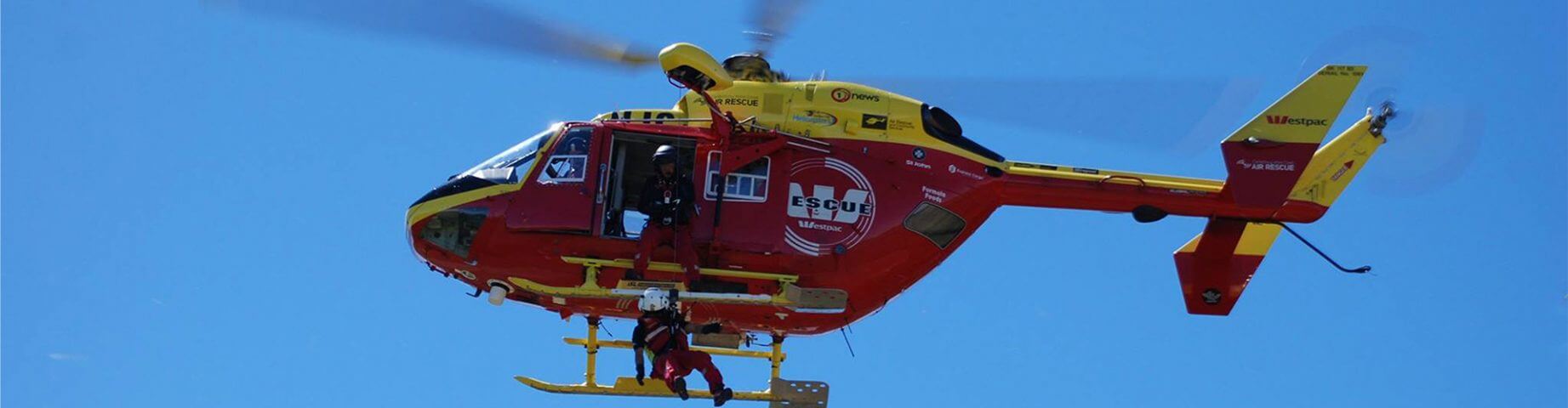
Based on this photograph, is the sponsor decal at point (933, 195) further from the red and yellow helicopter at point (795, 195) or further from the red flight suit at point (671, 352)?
the red flight suit at point (671, 352)

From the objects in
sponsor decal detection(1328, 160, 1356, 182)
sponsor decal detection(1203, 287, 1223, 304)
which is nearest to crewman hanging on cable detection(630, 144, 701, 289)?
sponsor decal detection(1203, 287, 1223, 304)

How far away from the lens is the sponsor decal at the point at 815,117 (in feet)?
52.3

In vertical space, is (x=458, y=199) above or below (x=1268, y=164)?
below

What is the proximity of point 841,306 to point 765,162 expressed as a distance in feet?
3.93

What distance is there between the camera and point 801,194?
15.7 m

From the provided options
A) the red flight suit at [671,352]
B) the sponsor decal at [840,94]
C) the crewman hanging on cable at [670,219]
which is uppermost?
the sponsor decal at [840,94]

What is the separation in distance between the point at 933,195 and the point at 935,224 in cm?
22

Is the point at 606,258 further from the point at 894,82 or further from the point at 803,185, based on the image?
the point at 894,82

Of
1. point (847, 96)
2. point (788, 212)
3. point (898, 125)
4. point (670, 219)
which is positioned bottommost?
point (670, 219)

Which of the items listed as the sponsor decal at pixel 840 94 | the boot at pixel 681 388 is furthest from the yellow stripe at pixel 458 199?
the sponsor decal at pixel 840 94

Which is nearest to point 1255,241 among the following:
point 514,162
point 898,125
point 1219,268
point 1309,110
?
point 1219,268

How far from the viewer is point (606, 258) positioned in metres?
15.6

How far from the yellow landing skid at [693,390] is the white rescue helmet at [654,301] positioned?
0.94 m

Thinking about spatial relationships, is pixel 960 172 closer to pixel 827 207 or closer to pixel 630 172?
pixel 827 207
